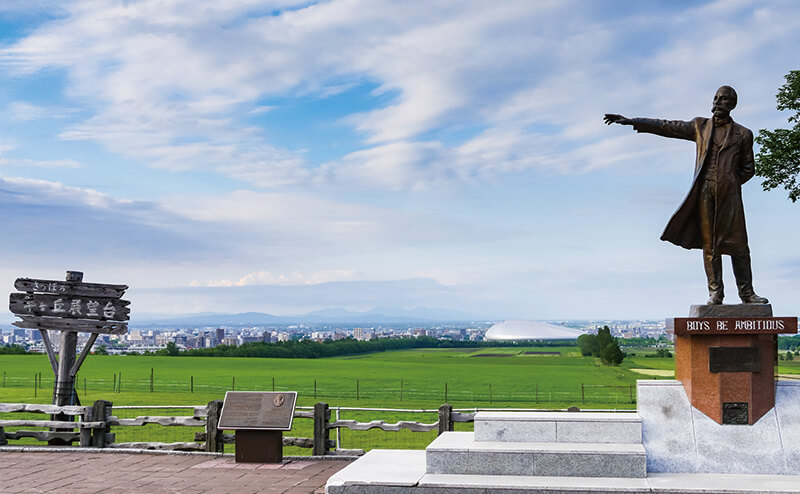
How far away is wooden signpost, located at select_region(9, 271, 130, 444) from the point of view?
606 inches

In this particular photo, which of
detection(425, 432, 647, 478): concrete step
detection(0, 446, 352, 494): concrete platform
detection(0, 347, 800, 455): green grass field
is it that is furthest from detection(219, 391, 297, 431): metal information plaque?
detection(0, 347, 800, 455): green grass field

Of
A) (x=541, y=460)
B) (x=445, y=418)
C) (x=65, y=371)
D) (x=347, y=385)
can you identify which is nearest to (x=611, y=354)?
(x=347, y=385)

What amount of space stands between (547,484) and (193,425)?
24.7ft

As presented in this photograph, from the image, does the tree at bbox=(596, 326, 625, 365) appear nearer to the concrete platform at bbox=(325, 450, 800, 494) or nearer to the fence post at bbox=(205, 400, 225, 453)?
the fence post at bbox=(205, 400, 225, 453)

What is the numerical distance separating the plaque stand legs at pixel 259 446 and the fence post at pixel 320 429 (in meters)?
0.76

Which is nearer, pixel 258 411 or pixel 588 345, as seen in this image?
pixel 258 411

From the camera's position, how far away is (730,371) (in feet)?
31.4

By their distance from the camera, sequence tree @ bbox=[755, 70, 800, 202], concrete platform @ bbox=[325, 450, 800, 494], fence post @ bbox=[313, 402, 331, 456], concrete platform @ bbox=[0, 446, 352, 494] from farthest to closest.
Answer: tree @ bbox=[755, 70, 800, 202]
fence post @ bbox=[313, 402, 331, 456]
concrete platform @ bbox=[0, 446, 352, 494]
concrete platform @ bbox=[325, 450, 800, 494]

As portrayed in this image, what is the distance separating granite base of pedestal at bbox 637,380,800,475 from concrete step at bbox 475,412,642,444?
9.7 inches

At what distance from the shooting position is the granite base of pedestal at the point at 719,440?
9.38 m

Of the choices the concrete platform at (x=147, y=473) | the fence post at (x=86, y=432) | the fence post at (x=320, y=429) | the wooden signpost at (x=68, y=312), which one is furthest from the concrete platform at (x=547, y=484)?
the wooden signpost at (x=68, y=312)

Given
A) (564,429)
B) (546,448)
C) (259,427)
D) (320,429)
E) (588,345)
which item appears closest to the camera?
(546,448)

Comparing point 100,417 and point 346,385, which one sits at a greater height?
point 100,417

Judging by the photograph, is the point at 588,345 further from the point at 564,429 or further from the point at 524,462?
the point at 524,462
